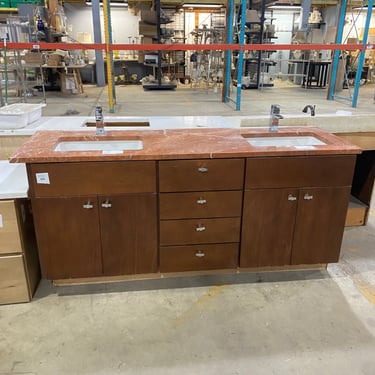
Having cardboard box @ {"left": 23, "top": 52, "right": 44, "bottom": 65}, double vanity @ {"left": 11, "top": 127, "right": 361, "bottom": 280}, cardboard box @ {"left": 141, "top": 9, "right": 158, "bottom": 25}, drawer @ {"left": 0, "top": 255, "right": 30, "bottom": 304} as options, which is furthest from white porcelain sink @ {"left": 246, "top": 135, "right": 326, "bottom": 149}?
cardboard box @ {"left": 141, "top": 9, "right": 158, "bottom": 25}

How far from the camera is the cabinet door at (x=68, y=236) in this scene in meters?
2.03

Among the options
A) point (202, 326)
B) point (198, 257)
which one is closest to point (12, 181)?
point (198, 257)

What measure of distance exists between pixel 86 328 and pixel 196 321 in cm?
61

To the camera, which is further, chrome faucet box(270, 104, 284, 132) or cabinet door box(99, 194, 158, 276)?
chrome faucet box(270, 104, 284, 132)

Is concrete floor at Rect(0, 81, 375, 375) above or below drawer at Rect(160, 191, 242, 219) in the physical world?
below

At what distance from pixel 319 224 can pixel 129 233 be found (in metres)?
1.20

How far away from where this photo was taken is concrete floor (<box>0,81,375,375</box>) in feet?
5.76

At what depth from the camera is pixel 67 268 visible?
2.17 meters

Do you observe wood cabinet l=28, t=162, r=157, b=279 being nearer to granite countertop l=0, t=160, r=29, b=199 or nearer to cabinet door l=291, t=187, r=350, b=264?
granite countertop l=0, t=160, r=29, b=199

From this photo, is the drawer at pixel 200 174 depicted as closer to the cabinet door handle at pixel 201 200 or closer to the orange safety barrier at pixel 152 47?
the cabinet door handle at pixel 201 200

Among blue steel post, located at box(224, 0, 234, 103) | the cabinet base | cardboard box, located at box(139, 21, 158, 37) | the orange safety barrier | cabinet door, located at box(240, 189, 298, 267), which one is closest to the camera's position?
cabinet door, located at box(240, 189, 298, 267)

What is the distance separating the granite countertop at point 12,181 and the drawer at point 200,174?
2.55ft

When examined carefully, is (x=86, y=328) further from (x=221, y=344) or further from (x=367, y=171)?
(x=367, y=171)

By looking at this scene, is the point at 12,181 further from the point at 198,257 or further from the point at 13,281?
the point at 198,257
